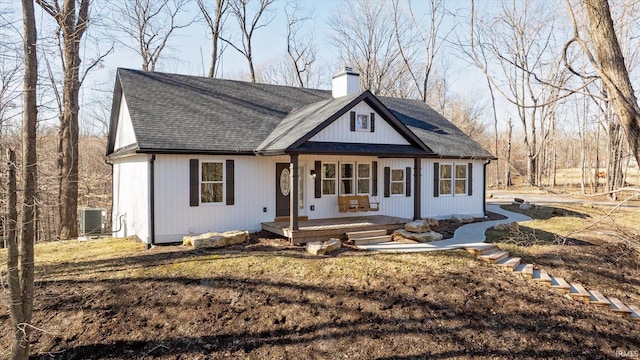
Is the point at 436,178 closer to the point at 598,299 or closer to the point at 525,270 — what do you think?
the point at 525,270

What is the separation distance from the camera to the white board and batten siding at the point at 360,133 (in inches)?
473

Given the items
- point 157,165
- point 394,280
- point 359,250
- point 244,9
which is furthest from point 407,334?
point 244,9

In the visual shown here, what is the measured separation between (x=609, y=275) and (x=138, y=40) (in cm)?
2721

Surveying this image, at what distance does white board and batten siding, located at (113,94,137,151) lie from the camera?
1298cm

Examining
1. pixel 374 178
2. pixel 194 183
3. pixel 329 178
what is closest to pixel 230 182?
pixel 194 183

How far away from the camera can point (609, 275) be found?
10.2m

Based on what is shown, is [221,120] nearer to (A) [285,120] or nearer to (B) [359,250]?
(A) [285,120]

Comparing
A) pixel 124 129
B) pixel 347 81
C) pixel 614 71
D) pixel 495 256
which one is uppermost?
pixel 347 81

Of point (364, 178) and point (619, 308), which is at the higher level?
point (364, 178)

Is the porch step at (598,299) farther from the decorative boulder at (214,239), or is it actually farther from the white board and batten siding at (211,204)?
the white board and batten siding at (211,204)

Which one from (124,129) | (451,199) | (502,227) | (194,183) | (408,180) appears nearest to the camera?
(194,183)

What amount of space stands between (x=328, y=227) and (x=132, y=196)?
21.0ft

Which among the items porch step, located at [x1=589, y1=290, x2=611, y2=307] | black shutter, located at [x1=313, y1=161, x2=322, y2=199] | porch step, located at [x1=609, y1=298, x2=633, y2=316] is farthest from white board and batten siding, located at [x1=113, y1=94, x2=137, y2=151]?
porch step, located at [x1=609, y1=298, x2=633, y2=316]

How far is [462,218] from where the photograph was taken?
15602mm
